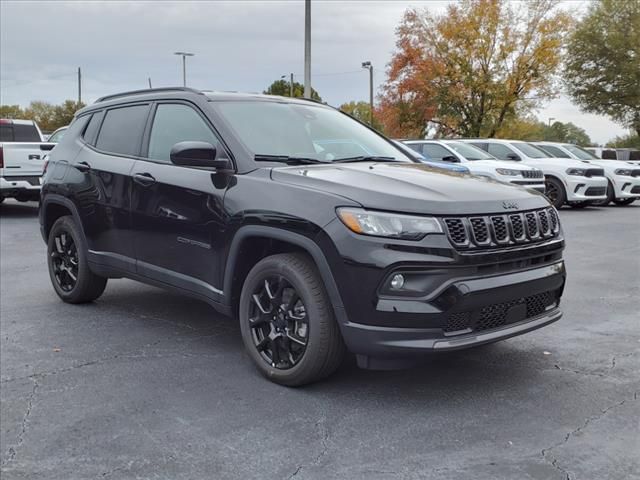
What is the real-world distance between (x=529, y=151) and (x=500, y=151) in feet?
2.59

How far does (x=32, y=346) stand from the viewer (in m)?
4.93

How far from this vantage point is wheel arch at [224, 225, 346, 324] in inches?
144

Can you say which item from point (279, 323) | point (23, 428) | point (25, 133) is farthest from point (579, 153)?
point (23, 428)

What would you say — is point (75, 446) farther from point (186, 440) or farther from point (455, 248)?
point (455, 248)

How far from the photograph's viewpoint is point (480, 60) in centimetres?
3272

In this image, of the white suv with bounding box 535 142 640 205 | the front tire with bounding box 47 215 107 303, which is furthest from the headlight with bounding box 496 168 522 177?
the front tire with bounding box 47 215 107 303

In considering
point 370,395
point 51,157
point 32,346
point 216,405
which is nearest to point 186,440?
point 216,405

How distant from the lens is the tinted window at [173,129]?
471cm

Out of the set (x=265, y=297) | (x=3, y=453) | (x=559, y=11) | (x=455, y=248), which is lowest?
(x=3, y=453)

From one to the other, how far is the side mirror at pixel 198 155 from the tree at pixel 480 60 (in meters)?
29.8

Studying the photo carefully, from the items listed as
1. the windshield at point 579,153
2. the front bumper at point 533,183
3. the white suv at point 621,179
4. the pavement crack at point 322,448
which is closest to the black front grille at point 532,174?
the front bumper at point 533,183

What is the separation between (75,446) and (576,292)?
4927mm

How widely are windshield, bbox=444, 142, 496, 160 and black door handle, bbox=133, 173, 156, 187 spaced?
460 inches

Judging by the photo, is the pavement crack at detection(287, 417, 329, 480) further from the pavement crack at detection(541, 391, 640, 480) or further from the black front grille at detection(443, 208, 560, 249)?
the black front grille at detection(443, 208, 560, 249)
